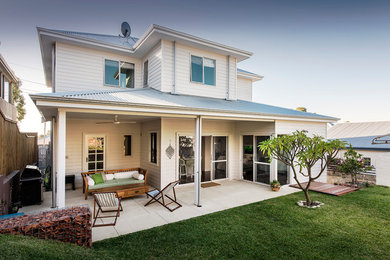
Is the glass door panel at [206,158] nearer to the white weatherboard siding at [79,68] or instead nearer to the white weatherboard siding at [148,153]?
the white weatherboard siding at [148,153]

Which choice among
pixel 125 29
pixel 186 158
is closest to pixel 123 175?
pixel 186 158

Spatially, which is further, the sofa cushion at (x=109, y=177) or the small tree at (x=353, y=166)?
the small tree at (x=353, y=166)

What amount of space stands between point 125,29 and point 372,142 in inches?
605

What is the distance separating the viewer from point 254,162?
9.71 metres

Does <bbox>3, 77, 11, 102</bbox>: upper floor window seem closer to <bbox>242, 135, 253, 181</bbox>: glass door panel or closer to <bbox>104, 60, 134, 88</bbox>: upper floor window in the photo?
<bbox>104, 60, 134, 88</bbox>: upper floor window

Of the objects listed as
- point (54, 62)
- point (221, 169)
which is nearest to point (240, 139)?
point (221, 169)

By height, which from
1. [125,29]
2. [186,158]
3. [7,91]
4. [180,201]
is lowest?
[180,201]

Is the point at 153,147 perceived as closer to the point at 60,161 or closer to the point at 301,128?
the point at 60,161

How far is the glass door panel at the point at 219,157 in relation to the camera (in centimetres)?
1012

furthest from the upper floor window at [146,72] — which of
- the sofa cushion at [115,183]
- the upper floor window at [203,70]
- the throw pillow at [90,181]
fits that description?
the throw pillow at [90,181]

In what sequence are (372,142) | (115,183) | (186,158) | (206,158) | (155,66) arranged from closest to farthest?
(115,183)
(186,158)
(155,66)
(206,158)
(372,142)

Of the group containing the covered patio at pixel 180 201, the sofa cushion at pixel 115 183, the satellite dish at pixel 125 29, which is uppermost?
the satellite dish at pixel 125 29

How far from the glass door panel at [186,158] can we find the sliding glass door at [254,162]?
2.85 metres

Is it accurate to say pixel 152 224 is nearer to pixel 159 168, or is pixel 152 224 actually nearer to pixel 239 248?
pixel 239 248
